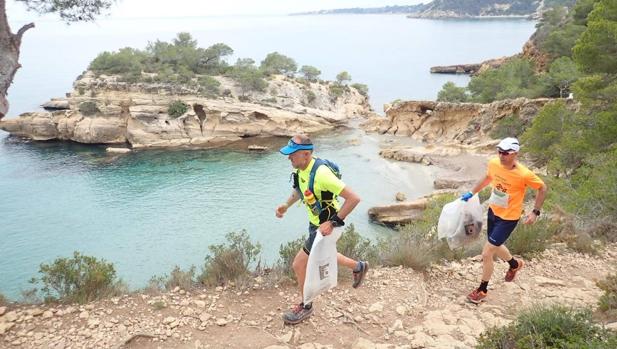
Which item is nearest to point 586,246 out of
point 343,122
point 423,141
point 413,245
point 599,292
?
point 599,292

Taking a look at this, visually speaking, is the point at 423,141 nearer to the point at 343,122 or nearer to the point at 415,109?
Result: the point at 415,109

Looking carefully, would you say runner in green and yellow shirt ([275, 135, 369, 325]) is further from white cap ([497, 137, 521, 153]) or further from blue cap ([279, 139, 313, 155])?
white cap ([497, 137, 521, 153])

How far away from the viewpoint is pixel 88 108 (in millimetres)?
43375

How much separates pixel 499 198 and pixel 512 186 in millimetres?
188

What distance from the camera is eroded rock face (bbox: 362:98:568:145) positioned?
34.5 meters

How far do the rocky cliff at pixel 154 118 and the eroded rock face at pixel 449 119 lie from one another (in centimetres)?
738

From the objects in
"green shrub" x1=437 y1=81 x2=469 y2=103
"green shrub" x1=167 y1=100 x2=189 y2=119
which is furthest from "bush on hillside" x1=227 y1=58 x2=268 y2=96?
"green shrub" x1=437 y1=81 x2=469 y2=103

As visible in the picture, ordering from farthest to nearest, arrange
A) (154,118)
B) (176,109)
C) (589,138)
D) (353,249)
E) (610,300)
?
(176,109)
(154,118)
(589,138)
(353,249)
(610,300)

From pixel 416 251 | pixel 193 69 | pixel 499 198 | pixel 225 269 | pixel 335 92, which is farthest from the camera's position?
pixel 335 92

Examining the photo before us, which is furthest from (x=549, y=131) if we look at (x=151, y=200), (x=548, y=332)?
(x=151, y=200)

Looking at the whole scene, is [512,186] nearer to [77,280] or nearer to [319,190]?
[319,190]

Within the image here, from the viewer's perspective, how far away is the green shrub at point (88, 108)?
43.2m

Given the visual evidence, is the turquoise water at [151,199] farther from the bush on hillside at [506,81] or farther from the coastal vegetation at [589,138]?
the bush on hillside at [506,81]

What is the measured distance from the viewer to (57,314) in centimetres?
463
